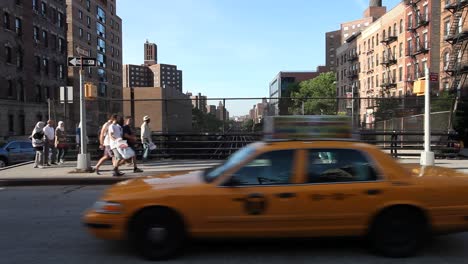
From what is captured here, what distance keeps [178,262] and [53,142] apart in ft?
36.5

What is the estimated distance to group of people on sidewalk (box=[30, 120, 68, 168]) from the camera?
14.1m

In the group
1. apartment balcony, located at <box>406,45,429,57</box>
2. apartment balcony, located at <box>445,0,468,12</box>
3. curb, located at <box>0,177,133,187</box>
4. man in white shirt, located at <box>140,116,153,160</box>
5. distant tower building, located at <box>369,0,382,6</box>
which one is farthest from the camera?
distant tower building, located at <box>369,0,382,6</box>

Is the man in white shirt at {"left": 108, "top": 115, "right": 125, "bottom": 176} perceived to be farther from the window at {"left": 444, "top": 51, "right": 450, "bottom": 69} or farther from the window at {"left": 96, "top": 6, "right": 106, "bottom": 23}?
the window at {"left": 96, "top": 6, "right": 106, "bottom": 23}

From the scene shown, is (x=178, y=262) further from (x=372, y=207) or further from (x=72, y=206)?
(x=72, y=206)

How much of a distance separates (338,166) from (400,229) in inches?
40.7

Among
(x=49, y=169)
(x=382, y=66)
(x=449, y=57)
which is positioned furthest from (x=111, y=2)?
(x=49, y=169)

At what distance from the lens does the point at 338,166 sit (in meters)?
5.23

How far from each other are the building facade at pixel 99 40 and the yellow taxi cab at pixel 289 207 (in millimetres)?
52608

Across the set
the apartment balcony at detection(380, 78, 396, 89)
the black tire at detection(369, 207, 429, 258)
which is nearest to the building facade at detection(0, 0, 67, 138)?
the apartment balcony at detection(380, 78, 396, 89)

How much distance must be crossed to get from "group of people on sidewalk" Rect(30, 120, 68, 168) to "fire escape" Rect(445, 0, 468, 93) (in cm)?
3224

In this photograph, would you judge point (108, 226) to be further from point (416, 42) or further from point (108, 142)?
point (416, 42)

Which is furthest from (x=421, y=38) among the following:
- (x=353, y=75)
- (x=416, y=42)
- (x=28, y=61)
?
(x=28, y=61)

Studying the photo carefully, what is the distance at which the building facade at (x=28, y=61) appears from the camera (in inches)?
1597

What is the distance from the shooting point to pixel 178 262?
4.99 m
